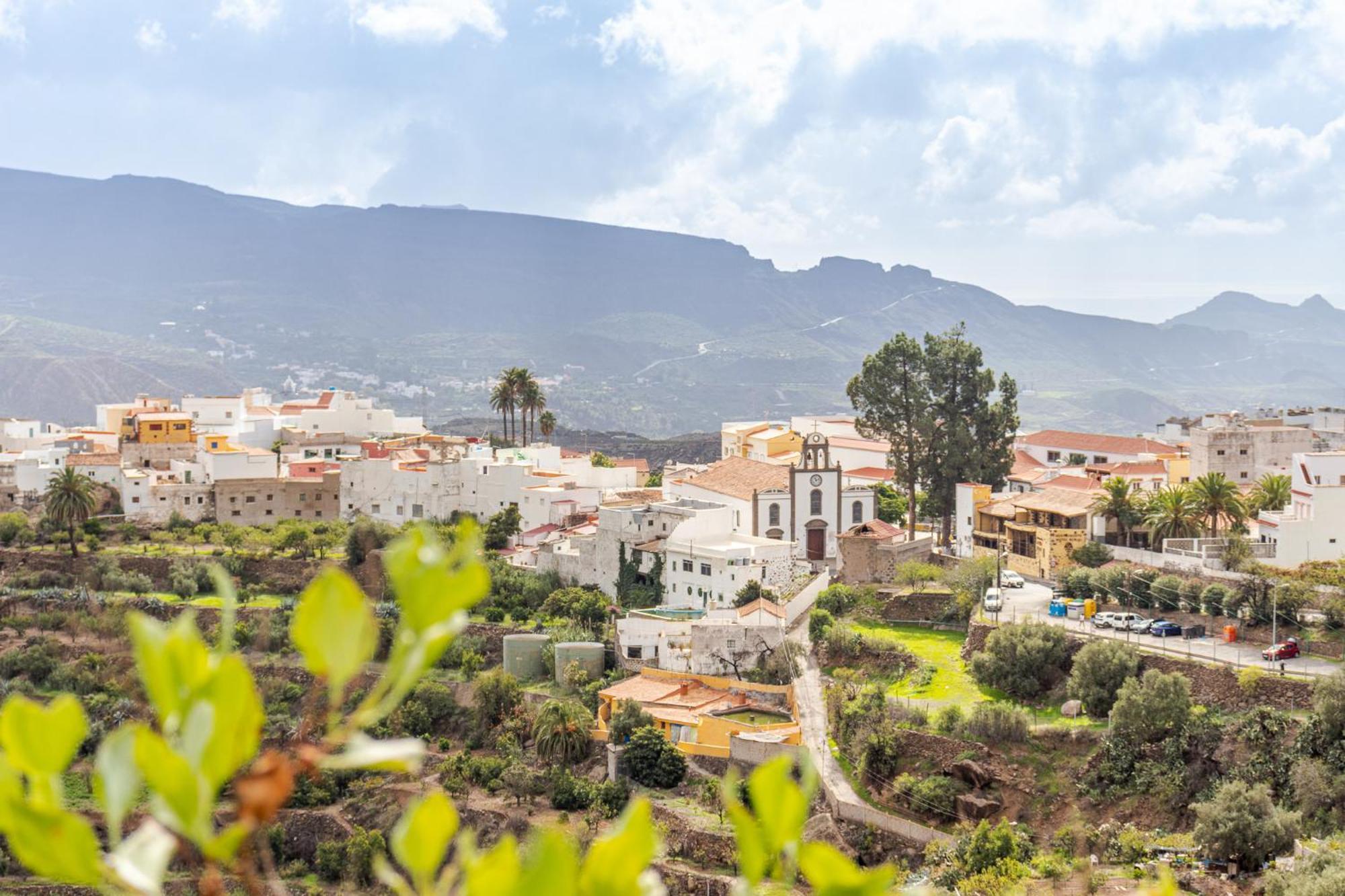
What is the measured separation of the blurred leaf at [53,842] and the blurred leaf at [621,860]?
0.67 m

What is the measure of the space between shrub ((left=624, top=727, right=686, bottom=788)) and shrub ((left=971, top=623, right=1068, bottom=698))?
601 centimetres

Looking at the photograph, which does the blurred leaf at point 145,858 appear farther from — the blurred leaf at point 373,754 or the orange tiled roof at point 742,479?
the orange tiled roof at point 742,479

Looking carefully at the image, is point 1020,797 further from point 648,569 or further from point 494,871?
point 494,871

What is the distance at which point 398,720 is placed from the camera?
30703 millimetres

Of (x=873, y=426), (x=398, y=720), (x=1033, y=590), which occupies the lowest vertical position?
(x=398, y=720)

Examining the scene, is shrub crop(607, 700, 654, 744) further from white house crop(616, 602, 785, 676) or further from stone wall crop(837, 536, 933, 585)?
stone wall crop(837, 536, 933, 585)

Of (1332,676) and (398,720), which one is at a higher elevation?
(1332,676)

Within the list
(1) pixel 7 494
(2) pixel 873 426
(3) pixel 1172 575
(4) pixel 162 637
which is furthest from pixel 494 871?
(1) pixel 7 494

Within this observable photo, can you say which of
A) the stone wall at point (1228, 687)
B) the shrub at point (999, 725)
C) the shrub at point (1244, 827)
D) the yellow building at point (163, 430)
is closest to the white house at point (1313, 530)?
the stone wall at point (1228, 687)

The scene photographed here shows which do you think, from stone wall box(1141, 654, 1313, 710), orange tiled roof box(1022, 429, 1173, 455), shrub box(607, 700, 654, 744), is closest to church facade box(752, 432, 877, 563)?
shrub box(607, 700, 654, 744)

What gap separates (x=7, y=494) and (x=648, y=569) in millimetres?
26204

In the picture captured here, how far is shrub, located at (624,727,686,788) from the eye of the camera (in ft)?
85.7

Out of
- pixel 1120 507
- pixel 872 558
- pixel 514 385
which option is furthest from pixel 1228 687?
pixel 514 385

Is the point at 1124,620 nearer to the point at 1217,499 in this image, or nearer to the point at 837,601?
the point at 1217,499
